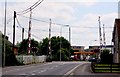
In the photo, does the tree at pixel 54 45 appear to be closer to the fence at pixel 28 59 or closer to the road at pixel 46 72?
the fence at pixel 28 59

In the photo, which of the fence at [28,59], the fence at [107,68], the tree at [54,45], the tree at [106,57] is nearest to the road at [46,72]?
the fence at [107,68]

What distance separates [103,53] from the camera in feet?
220

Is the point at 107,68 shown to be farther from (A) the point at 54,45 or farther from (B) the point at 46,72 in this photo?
(A) the point at 54,45

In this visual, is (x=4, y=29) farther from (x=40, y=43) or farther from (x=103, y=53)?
(x=40, y=43)

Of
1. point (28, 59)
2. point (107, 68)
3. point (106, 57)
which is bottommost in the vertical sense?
point (28, 59)

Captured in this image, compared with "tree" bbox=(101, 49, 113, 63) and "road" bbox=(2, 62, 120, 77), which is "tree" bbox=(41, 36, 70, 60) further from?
"road" bbox=(2, 62, 120, 77)

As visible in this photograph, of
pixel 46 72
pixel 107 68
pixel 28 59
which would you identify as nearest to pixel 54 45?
pixel 28 59

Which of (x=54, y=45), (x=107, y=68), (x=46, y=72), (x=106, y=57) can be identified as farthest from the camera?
(x=54, y=45)

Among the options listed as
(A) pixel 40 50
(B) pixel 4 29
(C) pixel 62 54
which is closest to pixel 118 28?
(B) pixel 4 29

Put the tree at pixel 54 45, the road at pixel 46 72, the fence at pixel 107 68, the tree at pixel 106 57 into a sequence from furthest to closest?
the tree at pixel 54 45
the tree at pixel 106 57
the fence at pixel 107 68
the road at pixel 46 72

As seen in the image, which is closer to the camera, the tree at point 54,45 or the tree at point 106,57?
the tree at point 106,57

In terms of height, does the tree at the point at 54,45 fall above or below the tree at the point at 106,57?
above

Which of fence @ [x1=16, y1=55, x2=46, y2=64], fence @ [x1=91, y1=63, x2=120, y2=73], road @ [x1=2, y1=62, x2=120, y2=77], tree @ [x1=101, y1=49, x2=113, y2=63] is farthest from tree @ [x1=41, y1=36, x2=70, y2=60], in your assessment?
fence @ [x1=91, y1=63, x2=120, y2=73]

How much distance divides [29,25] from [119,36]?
23.4 meters
